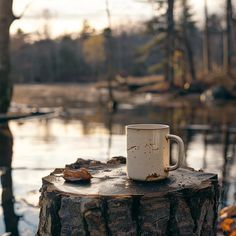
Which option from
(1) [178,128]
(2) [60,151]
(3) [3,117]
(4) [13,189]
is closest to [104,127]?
(1) [178,128]

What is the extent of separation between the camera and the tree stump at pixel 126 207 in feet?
10.6

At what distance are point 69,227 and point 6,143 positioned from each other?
28.9ft

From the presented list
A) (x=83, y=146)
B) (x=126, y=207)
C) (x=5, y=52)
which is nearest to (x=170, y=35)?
(x=5, y=52)

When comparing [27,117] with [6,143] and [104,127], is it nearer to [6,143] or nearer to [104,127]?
[104,127]

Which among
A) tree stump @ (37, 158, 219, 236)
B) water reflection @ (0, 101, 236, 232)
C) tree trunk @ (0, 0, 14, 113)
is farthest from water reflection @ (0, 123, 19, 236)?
tree trunk @ (0, 0, 14, 113)

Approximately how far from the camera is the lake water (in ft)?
23.1

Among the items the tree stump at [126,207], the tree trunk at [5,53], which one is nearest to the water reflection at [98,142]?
the tree trunk at [5,53]

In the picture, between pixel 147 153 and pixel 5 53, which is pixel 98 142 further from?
pixel 147 153

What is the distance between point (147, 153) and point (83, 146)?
7.91 m

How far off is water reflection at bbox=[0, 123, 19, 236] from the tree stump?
7.09ft

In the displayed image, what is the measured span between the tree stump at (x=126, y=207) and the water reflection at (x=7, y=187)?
2.16 m

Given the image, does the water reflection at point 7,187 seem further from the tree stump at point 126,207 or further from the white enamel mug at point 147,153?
the white enamel mug at point 147,153

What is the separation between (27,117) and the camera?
58.9 feet

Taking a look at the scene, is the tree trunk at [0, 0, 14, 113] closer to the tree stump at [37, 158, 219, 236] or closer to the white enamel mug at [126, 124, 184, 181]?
the tree stump at [37, 158, 219, 236]
